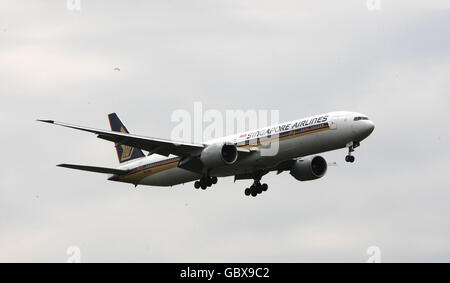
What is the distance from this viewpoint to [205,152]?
61.4 metres

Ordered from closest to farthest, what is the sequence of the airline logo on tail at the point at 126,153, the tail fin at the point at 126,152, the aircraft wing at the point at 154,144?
1. the aircraft wing at the point at 154,144
2. the tail fin at the point at 126,152
3. the airline logo on tail at the point at 126,153

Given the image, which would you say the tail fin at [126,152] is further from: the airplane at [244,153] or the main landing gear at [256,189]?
the main landing gear at [256,189]

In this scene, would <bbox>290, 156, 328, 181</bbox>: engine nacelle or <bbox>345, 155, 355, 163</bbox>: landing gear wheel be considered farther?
<bbox>290, 156, 328, 181</bbox>: engine nacelle

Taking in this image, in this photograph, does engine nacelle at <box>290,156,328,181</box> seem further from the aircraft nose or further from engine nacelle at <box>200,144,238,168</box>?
the aircraft nose

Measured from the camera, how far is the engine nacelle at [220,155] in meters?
60.4

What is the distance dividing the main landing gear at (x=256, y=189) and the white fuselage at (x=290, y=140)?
3895 millimetres

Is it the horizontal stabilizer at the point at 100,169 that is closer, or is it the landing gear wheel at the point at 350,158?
the landing gear wheel at the point at 350,158

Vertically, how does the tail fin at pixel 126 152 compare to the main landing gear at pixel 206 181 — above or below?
above

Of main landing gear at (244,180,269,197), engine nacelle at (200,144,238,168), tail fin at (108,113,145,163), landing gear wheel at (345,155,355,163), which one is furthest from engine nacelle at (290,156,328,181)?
tail fin at (108,113,145,163)

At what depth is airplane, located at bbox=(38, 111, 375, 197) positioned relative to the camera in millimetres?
57625

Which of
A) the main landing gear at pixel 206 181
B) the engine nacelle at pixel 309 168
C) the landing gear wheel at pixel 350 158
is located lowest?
the landing gear wheel at pixel 350 158

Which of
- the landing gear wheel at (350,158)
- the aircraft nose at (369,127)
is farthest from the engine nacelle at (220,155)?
the aircraft nose at (369,127)

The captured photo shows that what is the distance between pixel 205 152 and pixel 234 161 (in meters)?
2.22
